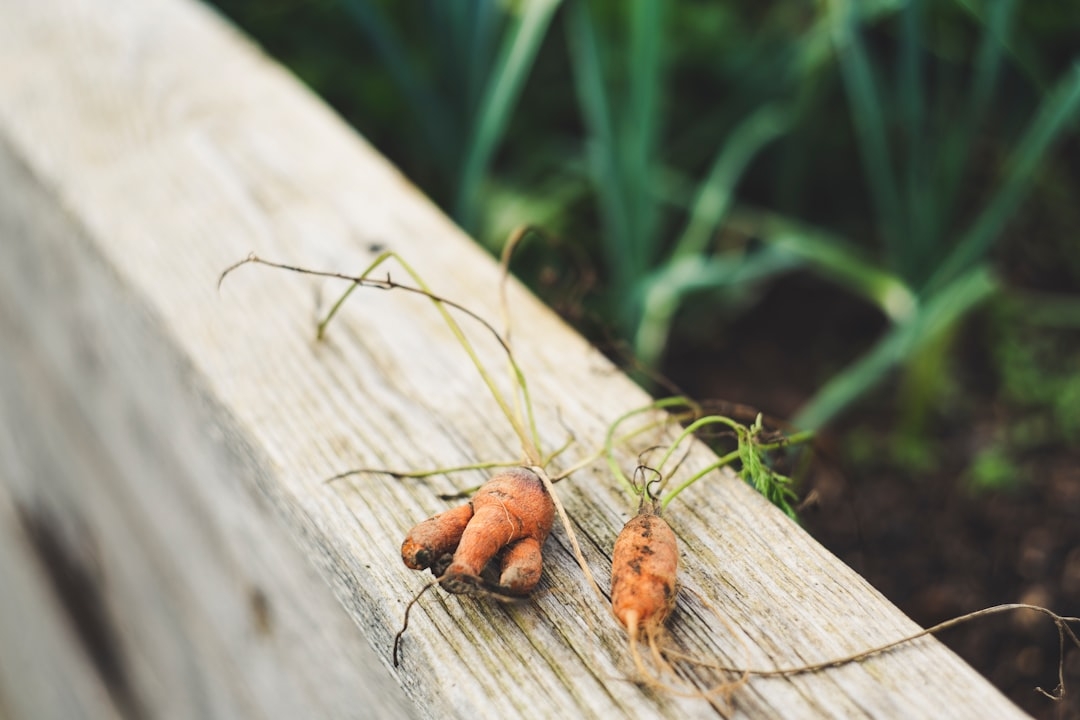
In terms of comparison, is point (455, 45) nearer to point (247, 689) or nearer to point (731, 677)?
point (247, 689)

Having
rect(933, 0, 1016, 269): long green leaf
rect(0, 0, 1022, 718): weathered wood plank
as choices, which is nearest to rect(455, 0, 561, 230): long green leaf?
rect(0, 0, 1022, 718): weathered wood plank

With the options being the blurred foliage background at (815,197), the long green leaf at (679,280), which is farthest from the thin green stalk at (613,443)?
the long green leaf at (679,280)

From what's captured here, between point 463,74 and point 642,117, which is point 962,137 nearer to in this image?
point 642,117

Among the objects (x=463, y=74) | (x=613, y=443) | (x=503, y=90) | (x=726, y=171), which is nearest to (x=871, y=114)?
(x=726, y=171)

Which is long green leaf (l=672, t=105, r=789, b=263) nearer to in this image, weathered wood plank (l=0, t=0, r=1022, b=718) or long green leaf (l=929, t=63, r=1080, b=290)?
long green leaf (l=929, t=63, r=1080, b=290)

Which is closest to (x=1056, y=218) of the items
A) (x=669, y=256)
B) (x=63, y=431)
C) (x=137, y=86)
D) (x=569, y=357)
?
(x=669, y=256)
